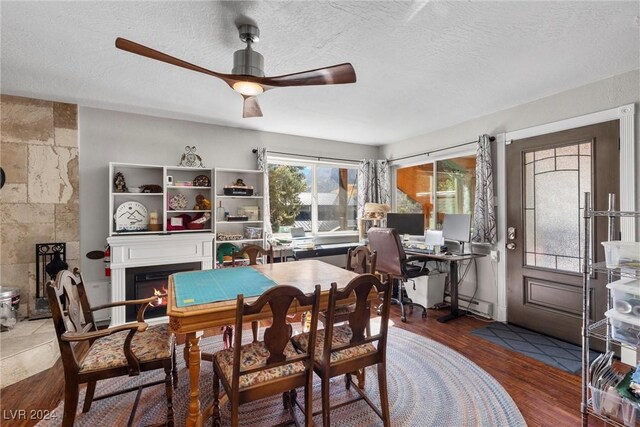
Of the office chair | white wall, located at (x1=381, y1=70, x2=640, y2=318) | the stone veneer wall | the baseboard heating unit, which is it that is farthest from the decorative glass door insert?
the stone veneer wall

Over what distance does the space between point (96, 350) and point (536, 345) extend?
3.64 meters

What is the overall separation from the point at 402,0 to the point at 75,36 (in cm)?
214

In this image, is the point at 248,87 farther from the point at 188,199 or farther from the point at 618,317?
the point at 188,199

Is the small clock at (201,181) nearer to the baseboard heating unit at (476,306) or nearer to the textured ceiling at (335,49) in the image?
the textured ceiling at (335,49)

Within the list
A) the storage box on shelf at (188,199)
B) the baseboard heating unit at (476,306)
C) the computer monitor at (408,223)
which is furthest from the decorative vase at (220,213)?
the baseboard heating unit at (476,306)

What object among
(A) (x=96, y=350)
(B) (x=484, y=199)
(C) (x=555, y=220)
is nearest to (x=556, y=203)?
(C) (x=555, y=220)

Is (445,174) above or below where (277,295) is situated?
above

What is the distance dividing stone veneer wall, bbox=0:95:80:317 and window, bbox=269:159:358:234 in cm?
245

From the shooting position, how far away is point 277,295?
1.43 meters

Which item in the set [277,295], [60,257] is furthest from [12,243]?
[277,295]

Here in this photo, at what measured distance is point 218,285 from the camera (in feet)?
6.55

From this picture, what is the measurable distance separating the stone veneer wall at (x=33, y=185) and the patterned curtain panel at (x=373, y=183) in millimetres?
3949

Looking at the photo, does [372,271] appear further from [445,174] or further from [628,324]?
[445,174]

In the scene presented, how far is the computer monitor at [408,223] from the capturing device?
439 cm
